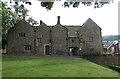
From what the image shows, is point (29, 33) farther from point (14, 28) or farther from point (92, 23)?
point (92, 23)

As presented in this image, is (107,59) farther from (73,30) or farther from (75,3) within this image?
(75,3)

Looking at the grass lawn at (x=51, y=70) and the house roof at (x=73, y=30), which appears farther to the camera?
the house roof at (x=73, y=30)

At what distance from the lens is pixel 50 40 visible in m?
62.8

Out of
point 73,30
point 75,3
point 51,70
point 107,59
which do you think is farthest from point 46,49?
point 75,3

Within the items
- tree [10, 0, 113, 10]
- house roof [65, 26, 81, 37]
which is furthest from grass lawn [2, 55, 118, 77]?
house roof [65, 26, 81, 37]

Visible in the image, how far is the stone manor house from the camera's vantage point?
205ft

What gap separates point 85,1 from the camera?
678 inches

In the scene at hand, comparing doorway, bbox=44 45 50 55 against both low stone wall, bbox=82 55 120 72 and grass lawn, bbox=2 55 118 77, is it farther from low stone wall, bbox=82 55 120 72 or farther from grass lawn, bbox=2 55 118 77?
grass lawn, bbox=2 55 118 77

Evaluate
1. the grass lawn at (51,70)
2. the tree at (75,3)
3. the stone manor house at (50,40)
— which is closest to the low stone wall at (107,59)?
the stone manor house at (50,40)

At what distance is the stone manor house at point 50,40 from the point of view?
62.3m

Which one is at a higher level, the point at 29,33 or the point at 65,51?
the point at 29,33

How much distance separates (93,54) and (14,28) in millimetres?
18864

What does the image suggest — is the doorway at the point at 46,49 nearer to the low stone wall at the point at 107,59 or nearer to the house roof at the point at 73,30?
the house roof at the point at 73,30

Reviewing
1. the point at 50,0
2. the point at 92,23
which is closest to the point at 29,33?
the point at 92,23
